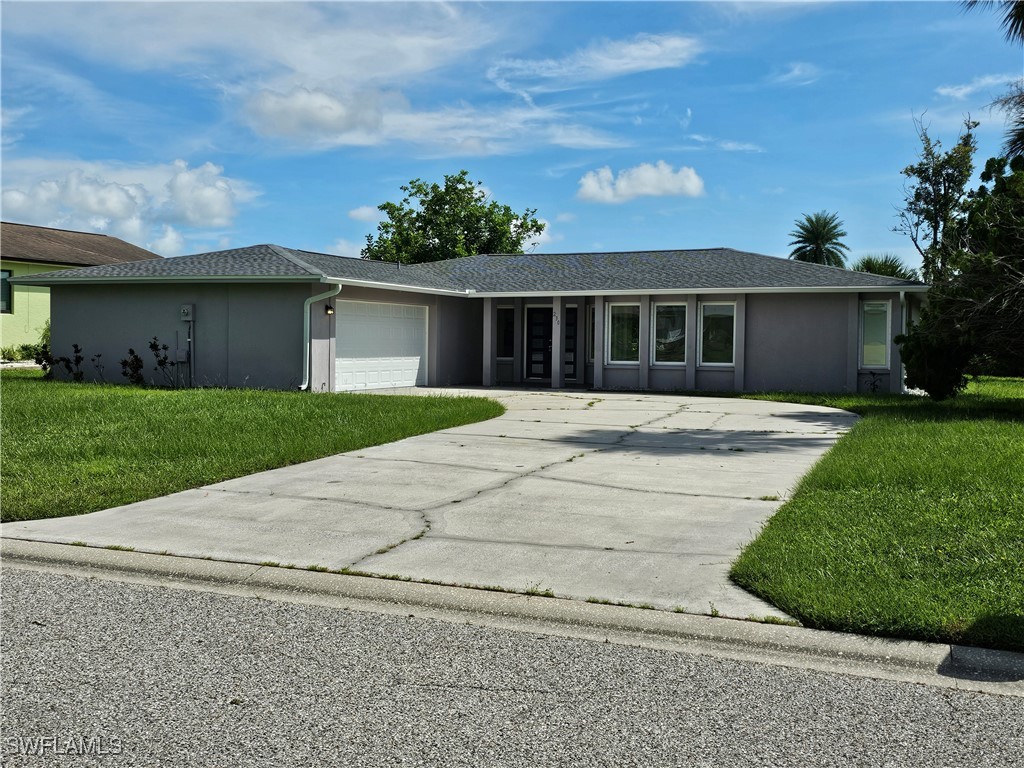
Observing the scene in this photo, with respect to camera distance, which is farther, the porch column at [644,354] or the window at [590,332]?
the window at [590,332]

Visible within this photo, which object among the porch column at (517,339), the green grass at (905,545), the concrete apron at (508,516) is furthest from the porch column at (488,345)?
the green grass at (905,545)

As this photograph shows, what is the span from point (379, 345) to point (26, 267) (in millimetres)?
17251

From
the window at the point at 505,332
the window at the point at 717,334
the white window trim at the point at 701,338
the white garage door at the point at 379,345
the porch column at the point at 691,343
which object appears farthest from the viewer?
the window at the point at 505,332

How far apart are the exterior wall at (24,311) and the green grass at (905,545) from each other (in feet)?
95.3

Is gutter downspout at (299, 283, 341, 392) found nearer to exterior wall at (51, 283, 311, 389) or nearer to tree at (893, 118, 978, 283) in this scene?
exterior wall at (51, 283, 311, 389)

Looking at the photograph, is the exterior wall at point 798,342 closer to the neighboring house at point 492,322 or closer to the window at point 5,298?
the neighboring house at point 492,322

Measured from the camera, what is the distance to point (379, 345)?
20812mm

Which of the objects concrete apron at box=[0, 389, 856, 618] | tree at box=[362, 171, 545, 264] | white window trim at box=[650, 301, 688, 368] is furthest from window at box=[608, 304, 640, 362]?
tree at box=[362, 171, 545, 264]

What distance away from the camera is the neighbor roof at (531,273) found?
762 inches

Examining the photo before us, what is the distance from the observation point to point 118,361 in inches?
823

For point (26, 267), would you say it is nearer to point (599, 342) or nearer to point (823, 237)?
point (599, 342)

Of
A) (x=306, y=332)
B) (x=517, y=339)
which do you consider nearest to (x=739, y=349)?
(x=517, y=339)

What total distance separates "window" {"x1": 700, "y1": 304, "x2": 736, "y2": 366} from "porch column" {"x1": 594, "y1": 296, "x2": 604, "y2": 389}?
247 cm

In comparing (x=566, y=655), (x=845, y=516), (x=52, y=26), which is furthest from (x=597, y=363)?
(x=566, y=655)
